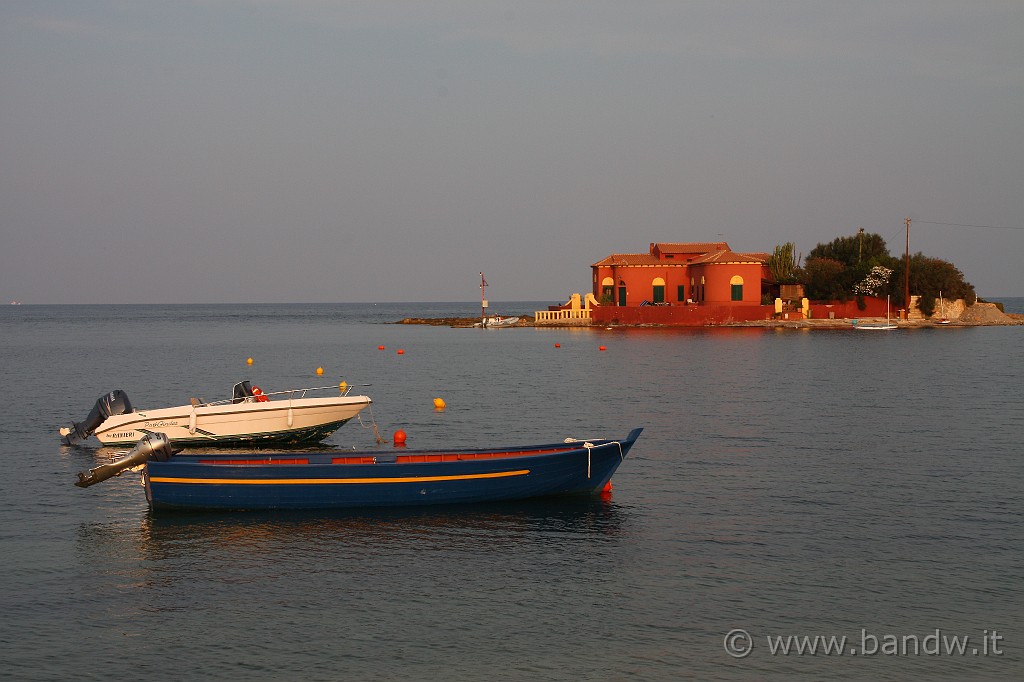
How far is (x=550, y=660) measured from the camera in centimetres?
1309

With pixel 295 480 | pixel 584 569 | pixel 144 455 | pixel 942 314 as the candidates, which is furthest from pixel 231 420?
pixel 942 314

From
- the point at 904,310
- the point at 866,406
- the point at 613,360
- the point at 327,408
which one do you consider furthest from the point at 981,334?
the point at 327,408

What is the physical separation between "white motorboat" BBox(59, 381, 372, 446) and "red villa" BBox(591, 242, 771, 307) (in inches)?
2614

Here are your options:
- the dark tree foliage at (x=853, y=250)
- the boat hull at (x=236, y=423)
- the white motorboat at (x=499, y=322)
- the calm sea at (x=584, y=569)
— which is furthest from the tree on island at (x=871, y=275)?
the boat hull at (x=236, y=423)

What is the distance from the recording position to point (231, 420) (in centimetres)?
2922

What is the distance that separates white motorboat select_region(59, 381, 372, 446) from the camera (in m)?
29.2

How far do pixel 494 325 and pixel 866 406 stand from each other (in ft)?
A: 258

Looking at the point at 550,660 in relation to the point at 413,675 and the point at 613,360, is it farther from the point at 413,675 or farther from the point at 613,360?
the point at 613,360

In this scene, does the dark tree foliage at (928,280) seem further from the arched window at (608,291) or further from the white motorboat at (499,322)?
the white motorboat at (499,322)

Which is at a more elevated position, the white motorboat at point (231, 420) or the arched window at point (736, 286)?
the arched window at point (736, 286)

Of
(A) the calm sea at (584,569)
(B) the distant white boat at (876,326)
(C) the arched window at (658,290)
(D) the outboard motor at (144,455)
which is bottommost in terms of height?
(A) the calm sea at (584,569)

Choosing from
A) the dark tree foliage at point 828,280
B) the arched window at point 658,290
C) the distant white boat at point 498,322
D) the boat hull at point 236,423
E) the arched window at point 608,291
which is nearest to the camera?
the boat hull at point 236,423

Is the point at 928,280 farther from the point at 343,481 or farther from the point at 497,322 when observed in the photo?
the point at 343,481

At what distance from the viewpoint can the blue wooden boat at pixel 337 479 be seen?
20859mm
